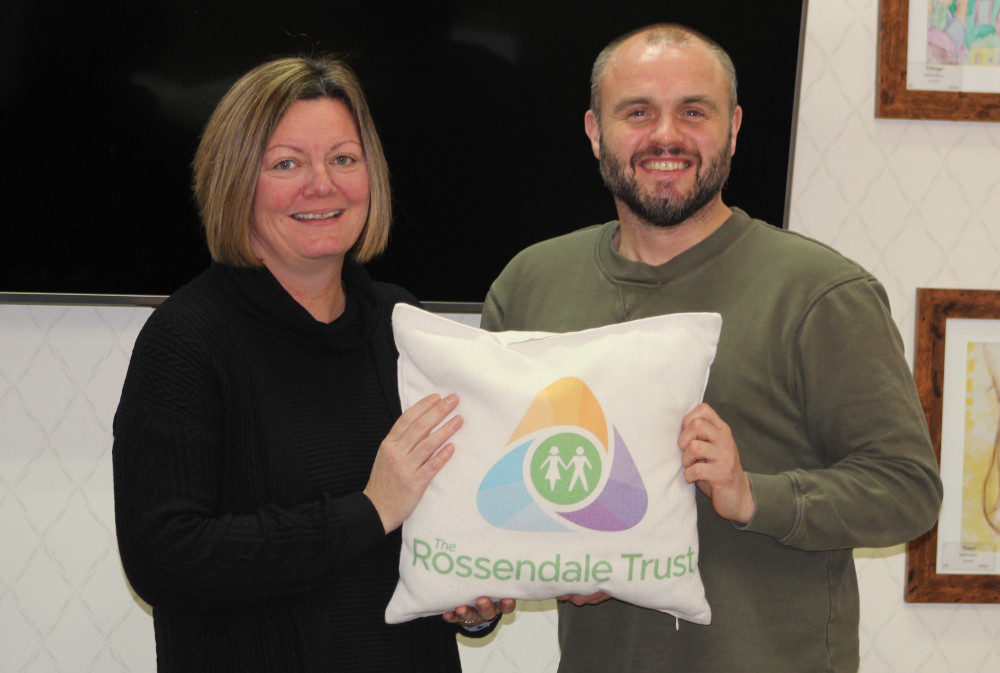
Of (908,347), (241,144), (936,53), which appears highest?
(936,53)

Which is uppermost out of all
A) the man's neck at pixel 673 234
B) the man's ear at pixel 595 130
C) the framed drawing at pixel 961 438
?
the man's ear at pixel 595 130

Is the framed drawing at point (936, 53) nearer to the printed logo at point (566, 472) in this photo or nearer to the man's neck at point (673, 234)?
the man's neck at point (673, 234)

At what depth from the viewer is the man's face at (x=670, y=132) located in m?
1.41

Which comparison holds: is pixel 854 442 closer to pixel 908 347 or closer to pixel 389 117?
pixel 908 347

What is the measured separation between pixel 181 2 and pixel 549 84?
79cm

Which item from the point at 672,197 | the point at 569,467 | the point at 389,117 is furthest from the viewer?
the point at 389,117

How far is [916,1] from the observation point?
210cm

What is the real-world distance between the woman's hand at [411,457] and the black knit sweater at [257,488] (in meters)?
0.03

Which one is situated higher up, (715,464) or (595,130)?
(595,130)

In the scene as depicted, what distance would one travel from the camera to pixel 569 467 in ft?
3.79

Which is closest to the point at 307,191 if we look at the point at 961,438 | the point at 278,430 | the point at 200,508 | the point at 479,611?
the point at 278,430

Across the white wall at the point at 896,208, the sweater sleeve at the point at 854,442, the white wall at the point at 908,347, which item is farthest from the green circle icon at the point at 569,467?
the white wall at the point at 896,208

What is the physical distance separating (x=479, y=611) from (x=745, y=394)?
0.49 m

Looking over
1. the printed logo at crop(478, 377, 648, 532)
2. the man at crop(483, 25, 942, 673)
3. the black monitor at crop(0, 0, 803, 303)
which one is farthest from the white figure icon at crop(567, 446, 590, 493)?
the black monitor at crop(0, 0, 803, 303)
